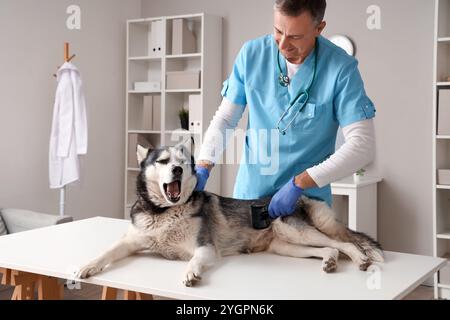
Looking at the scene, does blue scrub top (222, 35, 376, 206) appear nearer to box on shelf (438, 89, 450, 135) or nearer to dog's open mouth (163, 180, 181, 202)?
dog's open mouth (163, 180, 181, 202)

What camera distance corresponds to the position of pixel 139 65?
518cm

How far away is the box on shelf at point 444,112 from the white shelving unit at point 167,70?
1.86 meters

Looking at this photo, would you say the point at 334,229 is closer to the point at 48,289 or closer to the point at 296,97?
the point at 296,97

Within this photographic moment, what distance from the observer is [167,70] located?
4.92 m

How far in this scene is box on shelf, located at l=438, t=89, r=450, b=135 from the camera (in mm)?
3645

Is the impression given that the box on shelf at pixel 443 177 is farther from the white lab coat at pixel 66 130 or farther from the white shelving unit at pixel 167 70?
the white lab coat at pixel 66 130

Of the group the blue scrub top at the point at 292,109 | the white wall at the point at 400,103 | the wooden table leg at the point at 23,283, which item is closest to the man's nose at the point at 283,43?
the blue scrub top at the point at 292,109

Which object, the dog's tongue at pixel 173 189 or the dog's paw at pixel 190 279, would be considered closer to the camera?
the dog's paw at pixel 190 279

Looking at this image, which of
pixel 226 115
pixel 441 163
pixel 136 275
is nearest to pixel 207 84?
pixel 441 163

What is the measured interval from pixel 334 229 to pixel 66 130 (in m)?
2.80

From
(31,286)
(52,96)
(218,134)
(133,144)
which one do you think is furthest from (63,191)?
(218,134)

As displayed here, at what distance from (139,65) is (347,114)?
363 centimetres

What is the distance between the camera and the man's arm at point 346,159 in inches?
69.2
